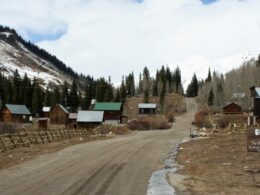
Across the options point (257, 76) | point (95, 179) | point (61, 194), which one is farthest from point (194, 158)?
point (257, 76)

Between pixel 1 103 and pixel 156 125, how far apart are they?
5949 centimetres

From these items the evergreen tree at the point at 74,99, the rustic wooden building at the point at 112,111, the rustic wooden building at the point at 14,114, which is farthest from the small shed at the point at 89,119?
the evergreen tree at the point at 74,99

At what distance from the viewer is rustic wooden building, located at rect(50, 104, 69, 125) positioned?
136m

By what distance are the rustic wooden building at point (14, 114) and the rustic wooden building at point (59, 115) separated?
333 inches

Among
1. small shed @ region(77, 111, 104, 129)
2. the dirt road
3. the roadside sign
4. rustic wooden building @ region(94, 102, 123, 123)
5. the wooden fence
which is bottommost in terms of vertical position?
the dirt road

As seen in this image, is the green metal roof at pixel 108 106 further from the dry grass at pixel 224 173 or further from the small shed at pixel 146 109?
the dry grass at pixel 224 173

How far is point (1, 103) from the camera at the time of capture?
143 metres

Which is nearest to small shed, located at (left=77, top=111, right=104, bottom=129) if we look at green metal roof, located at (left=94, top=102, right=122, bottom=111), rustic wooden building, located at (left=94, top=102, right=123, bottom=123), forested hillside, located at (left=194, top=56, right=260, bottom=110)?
rustic wooden building, located at (left=94, top=102, right=123, bottom=123)

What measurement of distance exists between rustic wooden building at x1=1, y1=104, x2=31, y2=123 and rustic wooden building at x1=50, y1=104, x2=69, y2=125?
8.46 metres

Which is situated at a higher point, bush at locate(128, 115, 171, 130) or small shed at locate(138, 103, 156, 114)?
small shed at locate(138, 103, 156, 114)

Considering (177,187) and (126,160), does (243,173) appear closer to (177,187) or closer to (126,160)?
(177,187)

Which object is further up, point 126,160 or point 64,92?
point 64,92

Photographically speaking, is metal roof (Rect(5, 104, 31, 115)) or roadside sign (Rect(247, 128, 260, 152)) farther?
metal roof (Rect(5, 104, 31, 115))

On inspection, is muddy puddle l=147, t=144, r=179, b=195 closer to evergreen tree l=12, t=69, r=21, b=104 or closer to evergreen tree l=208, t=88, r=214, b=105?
evergreen tree l=12, t=69, r=21, b=104
